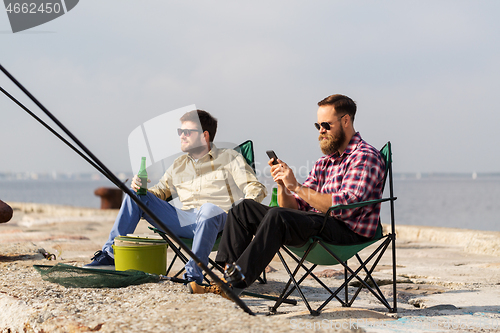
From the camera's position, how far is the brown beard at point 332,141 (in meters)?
2.49

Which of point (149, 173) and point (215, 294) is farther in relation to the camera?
point (149, 173)

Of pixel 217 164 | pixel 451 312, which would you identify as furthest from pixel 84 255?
pixel 451 312

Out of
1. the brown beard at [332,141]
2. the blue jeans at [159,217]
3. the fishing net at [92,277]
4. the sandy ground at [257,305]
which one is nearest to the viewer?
the sandy ground at [257,305]

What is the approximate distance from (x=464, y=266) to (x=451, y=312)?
1.82 m

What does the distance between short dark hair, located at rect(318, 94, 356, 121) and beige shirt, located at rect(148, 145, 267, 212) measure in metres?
0.71

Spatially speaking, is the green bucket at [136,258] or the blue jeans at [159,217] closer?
the green bucket at [136,258]

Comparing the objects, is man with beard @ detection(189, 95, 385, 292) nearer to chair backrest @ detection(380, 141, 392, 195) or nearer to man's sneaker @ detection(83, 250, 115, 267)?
chair backrest @ detection(380, 141, 392, 195)

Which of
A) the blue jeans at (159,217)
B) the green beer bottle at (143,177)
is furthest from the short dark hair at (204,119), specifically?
the blue jeans at (159,217)

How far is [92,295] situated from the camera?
220cm

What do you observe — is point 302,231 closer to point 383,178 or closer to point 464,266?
point 383,178

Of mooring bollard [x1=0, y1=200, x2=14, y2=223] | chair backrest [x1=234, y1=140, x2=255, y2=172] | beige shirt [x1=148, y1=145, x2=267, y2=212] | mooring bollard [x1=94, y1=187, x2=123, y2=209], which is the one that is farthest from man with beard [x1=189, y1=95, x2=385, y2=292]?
mooring bollard [x1=94, y1=187, x2=123, y2=209]

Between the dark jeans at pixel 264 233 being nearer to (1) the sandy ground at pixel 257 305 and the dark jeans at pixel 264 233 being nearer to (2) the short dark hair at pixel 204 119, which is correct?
(1) the sandy ground at pixel 257 305

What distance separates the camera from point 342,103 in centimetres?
249

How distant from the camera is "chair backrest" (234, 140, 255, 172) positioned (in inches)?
126
